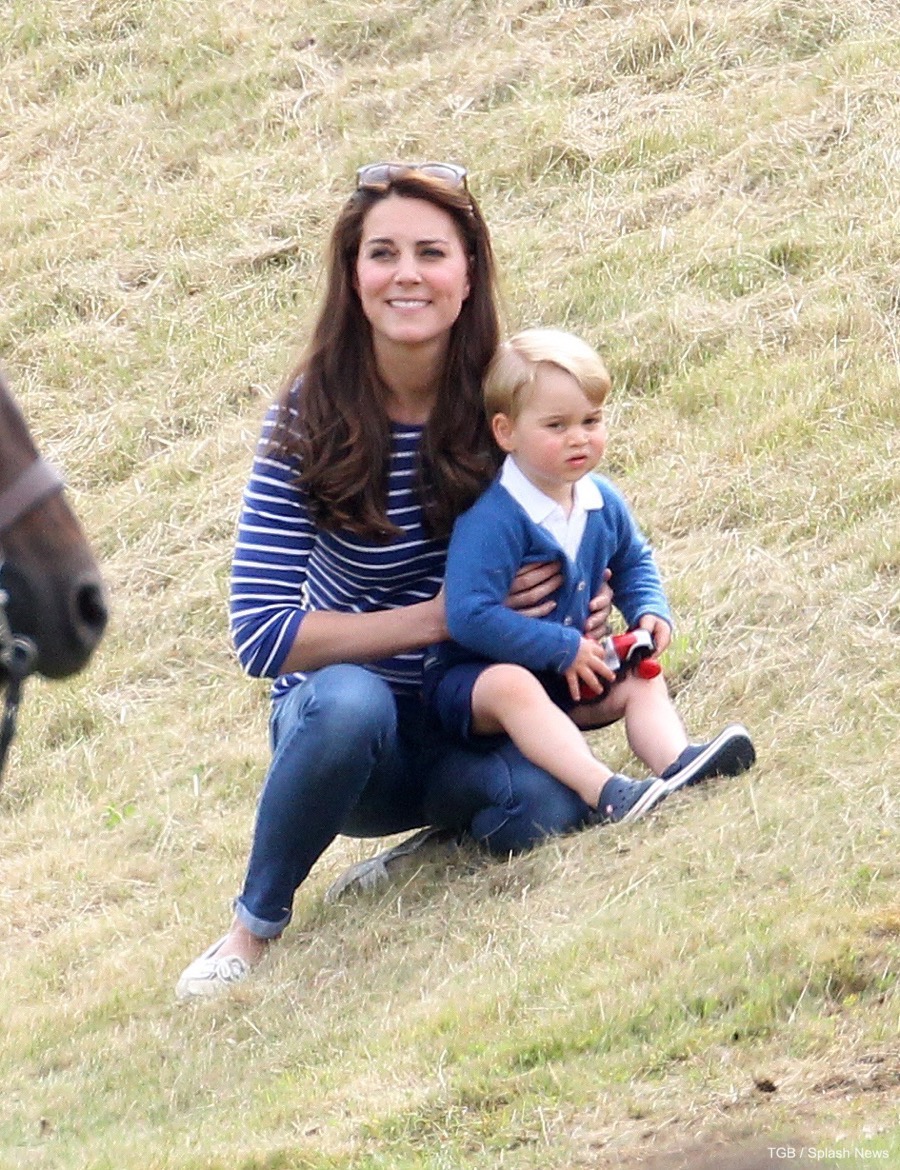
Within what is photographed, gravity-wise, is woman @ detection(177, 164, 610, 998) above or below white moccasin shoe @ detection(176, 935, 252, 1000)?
above

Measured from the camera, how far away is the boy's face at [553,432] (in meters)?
5.03

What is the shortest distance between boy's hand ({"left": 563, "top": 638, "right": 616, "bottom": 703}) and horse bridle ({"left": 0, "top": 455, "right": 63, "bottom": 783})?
192cm

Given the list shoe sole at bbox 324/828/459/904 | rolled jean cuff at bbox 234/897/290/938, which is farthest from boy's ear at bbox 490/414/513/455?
rolled jean cuff at bbox 234/897/290/938

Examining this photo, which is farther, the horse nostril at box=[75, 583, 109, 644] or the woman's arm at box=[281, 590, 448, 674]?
the woman's arm at box=[281, 590, 448, 674]

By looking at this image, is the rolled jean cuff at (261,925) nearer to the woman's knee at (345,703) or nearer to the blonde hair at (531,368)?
the woman's knee at (345,703)

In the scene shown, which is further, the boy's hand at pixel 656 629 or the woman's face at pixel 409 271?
the boy's hand at pixel 656 629

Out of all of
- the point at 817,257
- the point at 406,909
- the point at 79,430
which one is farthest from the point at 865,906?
the point at 79,430

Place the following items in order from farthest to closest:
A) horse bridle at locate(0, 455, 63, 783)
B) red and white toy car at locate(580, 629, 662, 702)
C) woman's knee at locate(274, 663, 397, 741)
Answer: red and white toy car at locate(580, 629, 662, 702), woman's knee at locate(274, 663, 397, 741), horse bridle at locate(0, 455, 63, 783)

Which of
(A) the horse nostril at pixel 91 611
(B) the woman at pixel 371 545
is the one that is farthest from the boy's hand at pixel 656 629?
(A) the horse nostril at pixel 91 611

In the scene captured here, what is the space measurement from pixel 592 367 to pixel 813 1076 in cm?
192

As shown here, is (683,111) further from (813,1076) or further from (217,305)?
(813,1076)

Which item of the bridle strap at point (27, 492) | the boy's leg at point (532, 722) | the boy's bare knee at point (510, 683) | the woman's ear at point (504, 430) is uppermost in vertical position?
the bridle strap at point (27, 492)

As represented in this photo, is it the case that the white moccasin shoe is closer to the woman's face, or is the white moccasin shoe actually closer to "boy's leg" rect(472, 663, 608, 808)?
"boy's leg" rect(472, 663, 608, 808)

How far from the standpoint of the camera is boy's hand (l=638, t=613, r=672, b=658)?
522 centimetres
